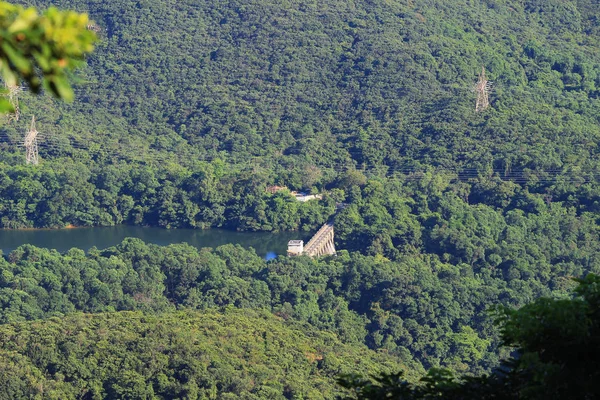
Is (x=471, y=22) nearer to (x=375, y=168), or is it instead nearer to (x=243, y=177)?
(x=375, y=168)

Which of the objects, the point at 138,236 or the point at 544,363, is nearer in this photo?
the point at 544,363

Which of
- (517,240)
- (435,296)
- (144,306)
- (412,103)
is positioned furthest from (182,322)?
(412,103)

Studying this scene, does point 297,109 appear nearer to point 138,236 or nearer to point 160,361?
point 138,236

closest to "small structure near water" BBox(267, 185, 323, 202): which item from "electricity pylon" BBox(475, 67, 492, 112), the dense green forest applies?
the dense green forest

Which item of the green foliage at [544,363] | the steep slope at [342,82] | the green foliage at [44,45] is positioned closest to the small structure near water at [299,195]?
the steep slope at [342,82]

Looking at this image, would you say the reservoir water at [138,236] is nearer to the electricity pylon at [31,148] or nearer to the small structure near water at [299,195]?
the small structure near water at [299,195]

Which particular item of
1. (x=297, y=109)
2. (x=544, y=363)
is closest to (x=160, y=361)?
(x=544, y=363)
